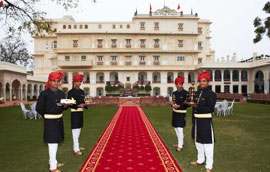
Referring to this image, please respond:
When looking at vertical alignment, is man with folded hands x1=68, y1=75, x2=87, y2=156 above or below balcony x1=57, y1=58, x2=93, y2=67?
below

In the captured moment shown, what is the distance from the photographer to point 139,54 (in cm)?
3525

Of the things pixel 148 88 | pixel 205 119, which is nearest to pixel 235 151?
pixel 205 119

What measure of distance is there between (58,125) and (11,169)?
145cm

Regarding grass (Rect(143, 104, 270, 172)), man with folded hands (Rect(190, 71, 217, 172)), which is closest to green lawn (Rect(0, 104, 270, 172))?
grass (Rect(143, 104, 270, 172))

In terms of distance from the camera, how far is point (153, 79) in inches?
1495

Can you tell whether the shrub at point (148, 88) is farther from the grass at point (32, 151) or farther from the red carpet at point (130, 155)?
the red carpet at point (130, 155)

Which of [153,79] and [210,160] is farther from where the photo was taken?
[153,79]

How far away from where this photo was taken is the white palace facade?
34.5 metres

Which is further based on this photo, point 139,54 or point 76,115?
point 139,54

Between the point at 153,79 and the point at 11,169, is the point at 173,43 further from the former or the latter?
the point at 11,169

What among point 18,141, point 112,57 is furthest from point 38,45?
point 18,141

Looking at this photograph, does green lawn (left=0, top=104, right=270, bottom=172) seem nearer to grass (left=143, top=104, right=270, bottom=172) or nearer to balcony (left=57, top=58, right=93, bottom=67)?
grass (left=143, top=104, right=270, bottom=172)

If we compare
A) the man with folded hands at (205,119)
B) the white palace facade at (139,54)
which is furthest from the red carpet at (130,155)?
the white palace facade at (139,54)

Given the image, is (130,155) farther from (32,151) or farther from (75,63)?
(75,63)
